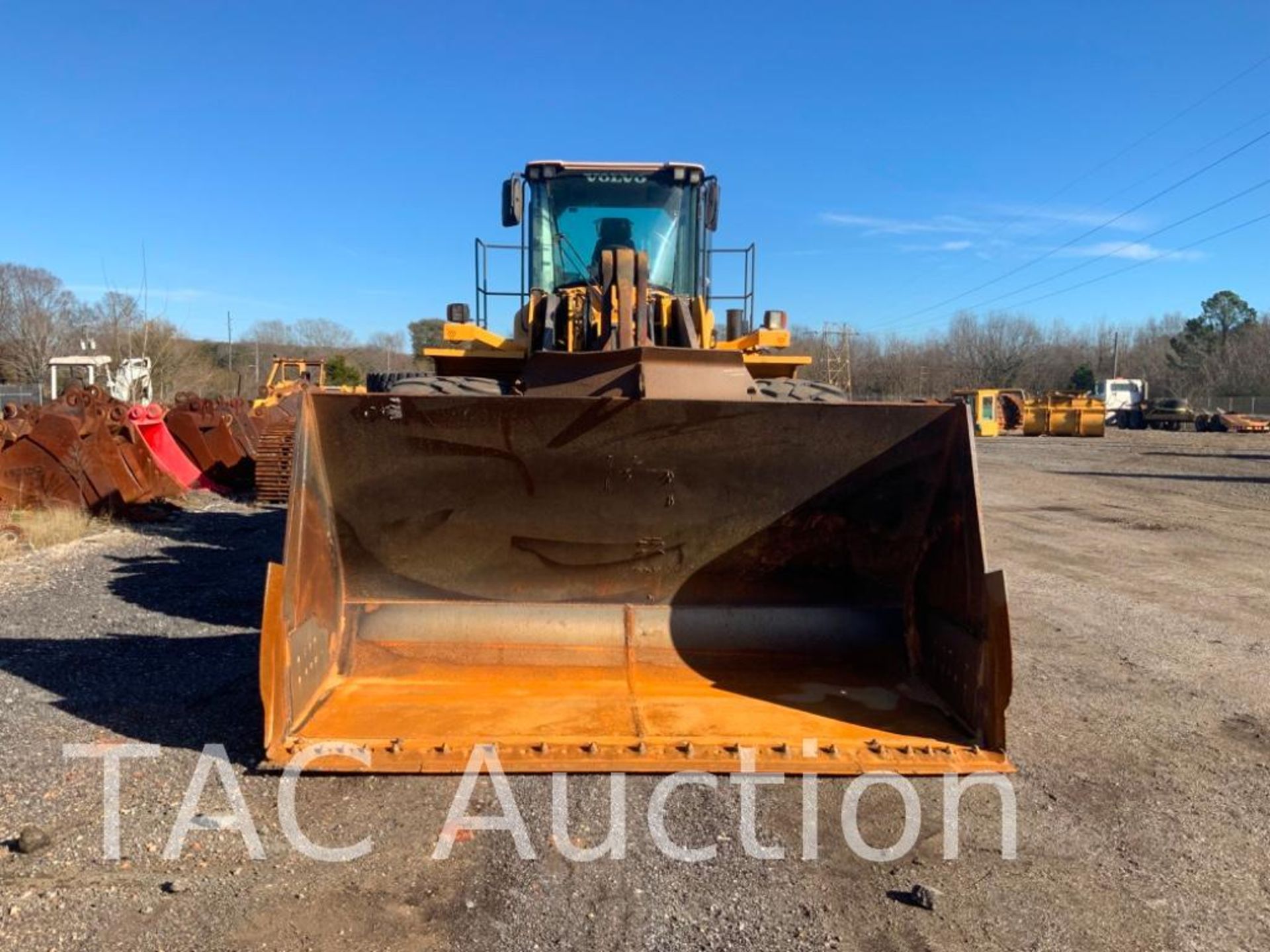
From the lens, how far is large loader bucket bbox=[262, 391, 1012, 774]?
428cm

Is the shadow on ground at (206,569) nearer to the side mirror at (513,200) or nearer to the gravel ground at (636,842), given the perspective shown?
the gravel ground at (636,842)

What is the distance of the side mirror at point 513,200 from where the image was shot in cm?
723

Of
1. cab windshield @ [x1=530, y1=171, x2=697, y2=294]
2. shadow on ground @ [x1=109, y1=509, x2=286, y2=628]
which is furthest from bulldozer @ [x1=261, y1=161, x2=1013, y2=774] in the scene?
cab windshield @ [x1=530, y1=171, x2=697, y2=294]

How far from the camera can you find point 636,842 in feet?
10.9

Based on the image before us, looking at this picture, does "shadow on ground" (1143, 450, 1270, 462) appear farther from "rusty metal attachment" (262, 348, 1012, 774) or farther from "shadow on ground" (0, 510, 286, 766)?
"shadow on ground" (0, 510, 286, 766)

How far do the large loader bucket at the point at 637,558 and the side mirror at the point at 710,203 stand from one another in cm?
328

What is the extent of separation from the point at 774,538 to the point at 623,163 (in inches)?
153

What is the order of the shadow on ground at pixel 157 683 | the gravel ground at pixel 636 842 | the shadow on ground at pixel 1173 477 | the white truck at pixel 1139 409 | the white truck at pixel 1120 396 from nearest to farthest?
1. the gravel ground at pixel 636 842
2. the shadow on ground at pixel 157 683
3. the shadow on ground at pixel 1173 477
4. the white truck at pixel 1139 409
5. the white truck at pixel 1120 396

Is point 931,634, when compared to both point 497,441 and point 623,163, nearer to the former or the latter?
point 497,441

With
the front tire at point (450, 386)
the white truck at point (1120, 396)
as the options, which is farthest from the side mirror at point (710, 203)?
the white truck at point (1120, 396)

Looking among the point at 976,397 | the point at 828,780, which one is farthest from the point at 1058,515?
the point at 976,397

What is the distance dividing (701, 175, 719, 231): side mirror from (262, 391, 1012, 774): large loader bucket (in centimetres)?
328

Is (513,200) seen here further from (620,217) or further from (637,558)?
(637,558)

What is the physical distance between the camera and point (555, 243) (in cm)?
750
